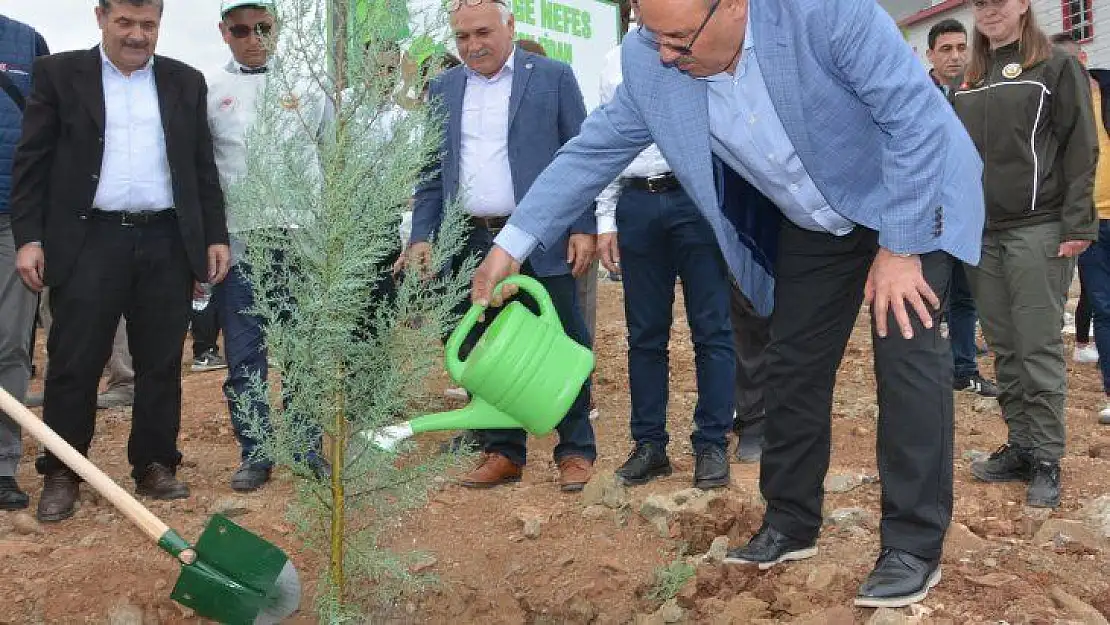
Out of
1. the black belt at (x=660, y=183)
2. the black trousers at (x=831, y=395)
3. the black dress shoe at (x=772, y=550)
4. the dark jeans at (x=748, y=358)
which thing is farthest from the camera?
the dark jeans at (x=748, y=358)

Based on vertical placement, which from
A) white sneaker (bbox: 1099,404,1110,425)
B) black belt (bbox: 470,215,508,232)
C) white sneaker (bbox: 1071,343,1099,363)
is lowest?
white sneaker (bbox: 1071,343,1099,363)

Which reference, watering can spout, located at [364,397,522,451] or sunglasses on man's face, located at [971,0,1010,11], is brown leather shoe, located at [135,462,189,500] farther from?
sunglasses on man's face, located at [971,0,1010,11]

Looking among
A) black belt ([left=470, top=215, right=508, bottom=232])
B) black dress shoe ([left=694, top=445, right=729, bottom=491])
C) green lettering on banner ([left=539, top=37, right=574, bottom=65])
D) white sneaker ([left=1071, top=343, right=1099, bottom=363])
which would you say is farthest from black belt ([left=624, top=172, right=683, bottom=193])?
green lettering on banner ([left=539, top=37, right=574, bottom=65])

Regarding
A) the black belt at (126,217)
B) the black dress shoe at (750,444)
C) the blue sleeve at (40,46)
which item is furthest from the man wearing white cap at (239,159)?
the black dress shoe at (750,444)

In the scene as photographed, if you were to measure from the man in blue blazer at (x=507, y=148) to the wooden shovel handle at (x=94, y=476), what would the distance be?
5.17 ft

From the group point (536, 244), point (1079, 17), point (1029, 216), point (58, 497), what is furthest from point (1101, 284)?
point (1079, 17)

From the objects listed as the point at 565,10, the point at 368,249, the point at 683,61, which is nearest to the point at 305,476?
the point at 368,249

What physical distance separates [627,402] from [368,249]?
156 inches

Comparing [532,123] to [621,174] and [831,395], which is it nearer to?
[621,174]

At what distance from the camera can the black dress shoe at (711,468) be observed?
4.16 m

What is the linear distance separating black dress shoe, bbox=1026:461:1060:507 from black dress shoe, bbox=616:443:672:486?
4.77 feet

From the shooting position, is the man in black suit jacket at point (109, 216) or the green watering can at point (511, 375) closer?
the green watering can at point (511, 375)

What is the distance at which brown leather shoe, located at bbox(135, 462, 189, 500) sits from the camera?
176 inches

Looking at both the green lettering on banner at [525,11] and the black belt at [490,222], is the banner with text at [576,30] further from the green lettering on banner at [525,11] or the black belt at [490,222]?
the black belt at [490,222]
